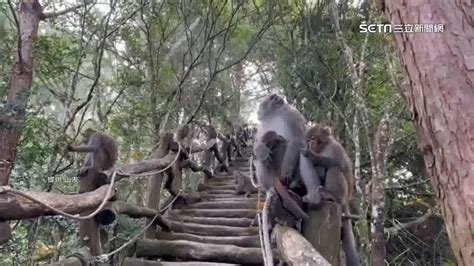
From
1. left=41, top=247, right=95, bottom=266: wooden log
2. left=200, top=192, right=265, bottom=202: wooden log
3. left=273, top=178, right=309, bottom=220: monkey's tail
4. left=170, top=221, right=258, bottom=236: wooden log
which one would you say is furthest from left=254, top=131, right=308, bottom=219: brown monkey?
left=200, top=192, right=265, bottom=202: wooden log

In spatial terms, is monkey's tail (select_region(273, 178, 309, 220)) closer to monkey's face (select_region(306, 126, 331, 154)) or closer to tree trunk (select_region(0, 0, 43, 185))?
monkey's face (select_region(306, 126, 331, 154))

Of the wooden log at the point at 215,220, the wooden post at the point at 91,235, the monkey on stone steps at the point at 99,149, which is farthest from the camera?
the wooden log at the point at 215,220

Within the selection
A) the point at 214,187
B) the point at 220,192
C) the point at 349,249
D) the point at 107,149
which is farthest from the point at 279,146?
the point at 214,187

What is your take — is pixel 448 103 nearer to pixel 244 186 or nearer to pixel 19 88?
pixel 19 88

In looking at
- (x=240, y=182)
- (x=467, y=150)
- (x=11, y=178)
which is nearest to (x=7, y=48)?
(x=11, y=178)

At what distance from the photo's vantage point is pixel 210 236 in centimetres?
482

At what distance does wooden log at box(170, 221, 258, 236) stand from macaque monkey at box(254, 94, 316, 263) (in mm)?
1107

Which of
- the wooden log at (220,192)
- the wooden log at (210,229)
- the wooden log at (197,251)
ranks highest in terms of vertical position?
the wooden log at (220,192)

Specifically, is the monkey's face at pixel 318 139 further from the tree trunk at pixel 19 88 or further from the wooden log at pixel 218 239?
the tree trunk at pixel 19 88

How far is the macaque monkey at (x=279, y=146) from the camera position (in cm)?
365

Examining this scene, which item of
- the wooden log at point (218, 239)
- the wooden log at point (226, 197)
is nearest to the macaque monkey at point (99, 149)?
the wooden log at point (218, 239)

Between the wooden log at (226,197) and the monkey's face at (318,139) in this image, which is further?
the wooden log at (226,197)

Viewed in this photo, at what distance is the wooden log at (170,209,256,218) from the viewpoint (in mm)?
5555

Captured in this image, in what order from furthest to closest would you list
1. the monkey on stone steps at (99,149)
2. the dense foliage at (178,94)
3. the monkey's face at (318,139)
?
the dense foliage at (178,94) < the monkey on stone steps at (99,149) < the monkey's face at (318,139)
